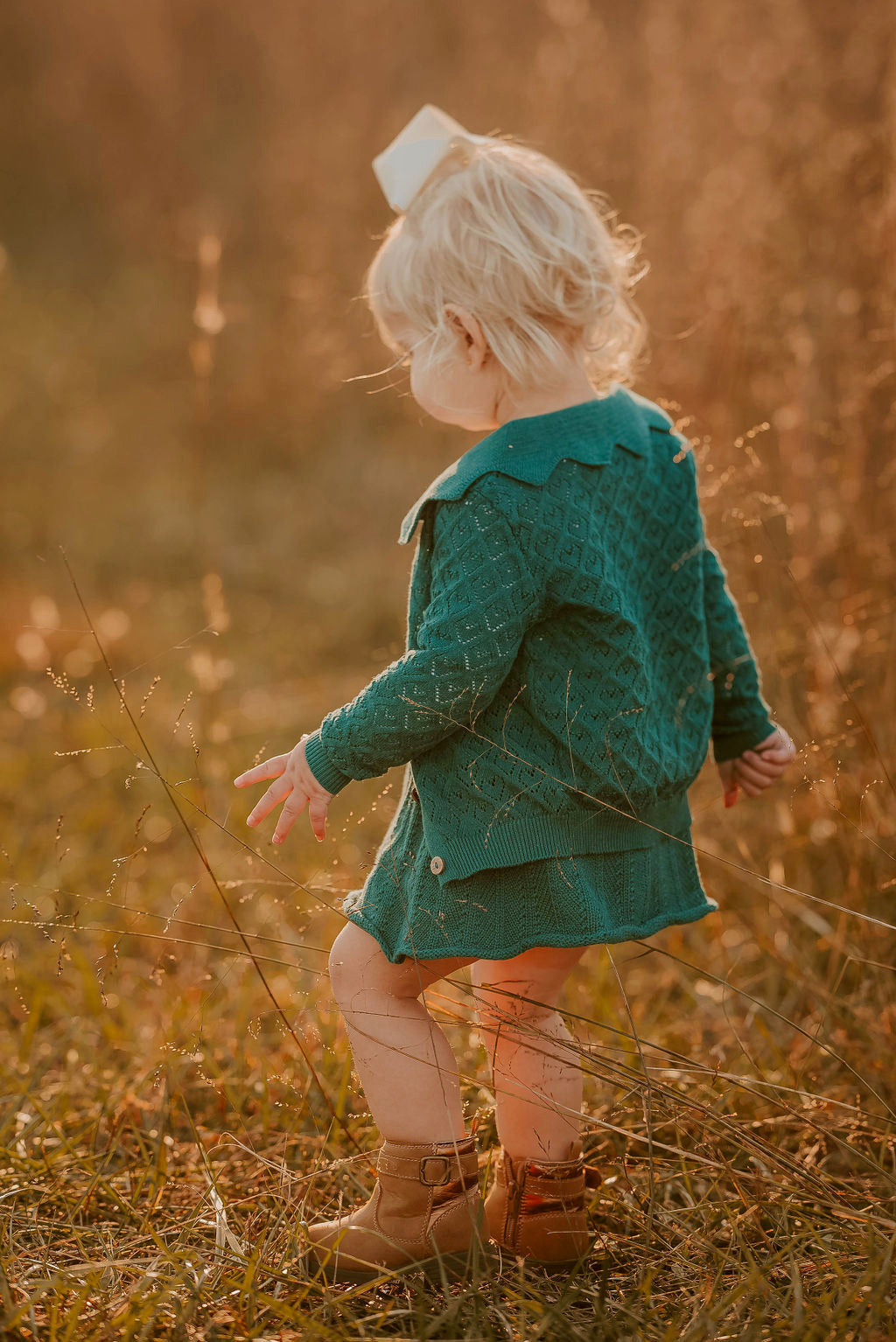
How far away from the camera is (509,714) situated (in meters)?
1.37

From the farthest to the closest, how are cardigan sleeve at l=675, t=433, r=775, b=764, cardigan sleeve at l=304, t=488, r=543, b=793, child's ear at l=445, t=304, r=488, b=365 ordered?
1. cardigan sleeve at l=675, t=433, r=775, b=764
2. child's ear at l=445, t=304, r=488, b=365
3. cardigan sleeve at l=304, t=488, r=543, b=793

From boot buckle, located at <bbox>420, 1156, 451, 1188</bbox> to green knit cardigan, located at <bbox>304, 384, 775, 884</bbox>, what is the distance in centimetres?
32


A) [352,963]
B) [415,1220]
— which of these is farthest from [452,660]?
[415,1220]

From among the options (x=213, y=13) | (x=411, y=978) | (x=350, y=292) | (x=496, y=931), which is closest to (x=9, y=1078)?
(x=411, y=978)

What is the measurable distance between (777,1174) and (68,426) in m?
5.67

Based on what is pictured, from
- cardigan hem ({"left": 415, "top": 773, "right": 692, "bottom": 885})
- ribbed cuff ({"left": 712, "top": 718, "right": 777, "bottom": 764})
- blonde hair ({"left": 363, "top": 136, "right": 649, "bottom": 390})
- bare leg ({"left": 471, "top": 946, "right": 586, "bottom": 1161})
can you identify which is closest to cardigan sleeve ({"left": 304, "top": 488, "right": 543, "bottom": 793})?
cardigan hem ({"left": 415, "top": 773, "right": 692, "bottom": 885})

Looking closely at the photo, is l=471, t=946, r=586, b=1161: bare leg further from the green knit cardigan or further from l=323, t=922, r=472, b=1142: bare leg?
the green knit cardigan

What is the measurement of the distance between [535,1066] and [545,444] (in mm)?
750

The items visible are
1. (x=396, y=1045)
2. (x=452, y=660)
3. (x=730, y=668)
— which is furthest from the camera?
(x=730, y=668)

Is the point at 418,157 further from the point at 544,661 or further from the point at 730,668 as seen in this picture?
the point at 730,668

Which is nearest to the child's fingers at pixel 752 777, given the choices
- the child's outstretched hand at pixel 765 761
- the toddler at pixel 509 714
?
the child's outstretched hand at pixel 765 761

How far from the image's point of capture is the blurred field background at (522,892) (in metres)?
1.32

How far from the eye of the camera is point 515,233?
140 centimetres

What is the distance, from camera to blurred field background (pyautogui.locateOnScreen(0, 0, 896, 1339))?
1321 millimetres
